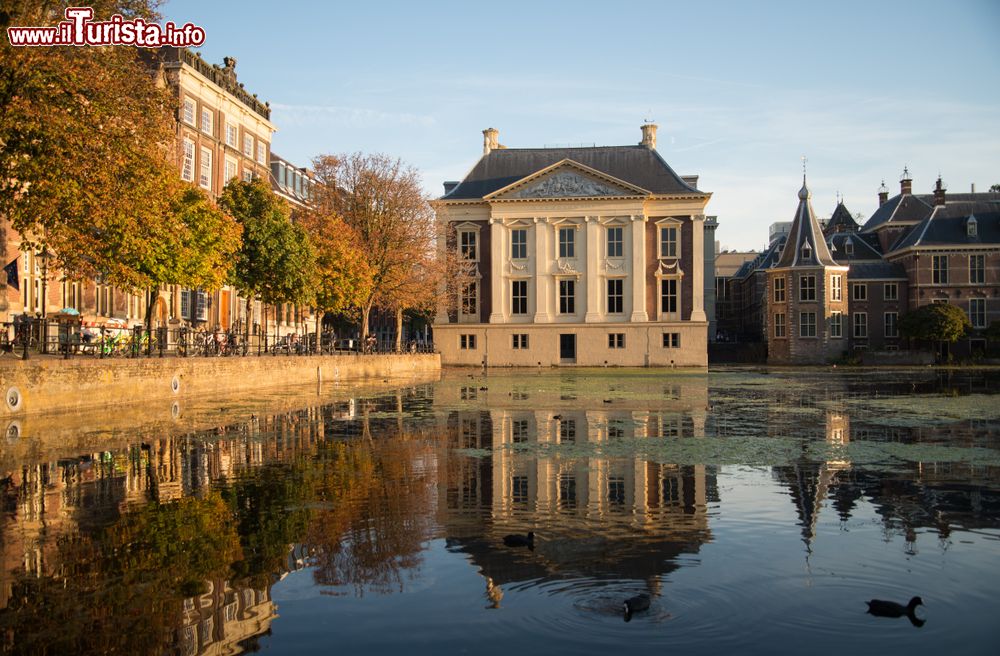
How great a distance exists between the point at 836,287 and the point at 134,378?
6795 cm

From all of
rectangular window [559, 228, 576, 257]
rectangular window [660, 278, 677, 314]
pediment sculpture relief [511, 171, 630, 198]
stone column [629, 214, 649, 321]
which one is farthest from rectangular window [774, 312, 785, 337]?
rectangular window [559, 228, 576, 257]

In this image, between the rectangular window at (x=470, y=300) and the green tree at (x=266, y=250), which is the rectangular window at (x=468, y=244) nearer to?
the rectangular window at (x=470, y=300)

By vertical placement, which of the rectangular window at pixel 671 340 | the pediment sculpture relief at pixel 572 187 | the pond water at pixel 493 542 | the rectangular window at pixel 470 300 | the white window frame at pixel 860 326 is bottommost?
the pond water at pixel 493 542

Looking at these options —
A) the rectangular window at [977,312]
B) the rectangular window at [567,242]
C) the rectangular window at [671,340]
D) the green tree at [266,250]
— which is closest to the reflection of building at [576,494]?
the green tree at [266,250]

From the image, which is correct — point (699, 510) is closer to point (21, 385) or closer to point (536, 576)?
point (536, 576)

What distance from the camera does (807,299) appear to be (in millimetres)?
78562

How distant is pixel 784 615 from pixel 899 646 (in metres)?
0.86

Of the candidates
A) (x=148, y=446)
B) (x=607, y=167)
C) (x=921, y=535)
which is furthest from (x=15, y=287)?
(x=607, y=167)

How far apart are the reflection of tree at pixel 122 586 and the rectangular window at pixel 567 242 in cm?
6332

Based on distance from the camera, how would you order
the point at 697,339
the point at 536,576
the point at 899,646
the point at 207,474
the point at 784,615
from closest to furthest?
1. the point at 899,646
2. the point at 784,615
3. the point at 536,576
4. the point at 207,474
5. the point at 697,339

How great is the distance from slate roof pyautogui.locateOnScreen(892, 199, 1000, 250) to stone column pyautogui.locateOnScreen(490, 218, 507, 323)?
36.7m

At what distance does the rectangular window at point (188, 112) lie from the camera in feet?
161

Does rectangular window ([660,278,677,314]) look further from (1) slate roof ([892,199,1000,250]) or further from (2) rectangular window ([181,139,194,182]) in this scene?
(2) rectangular window ([181,139,194,182])

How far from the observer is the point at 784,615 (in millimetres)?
6582
